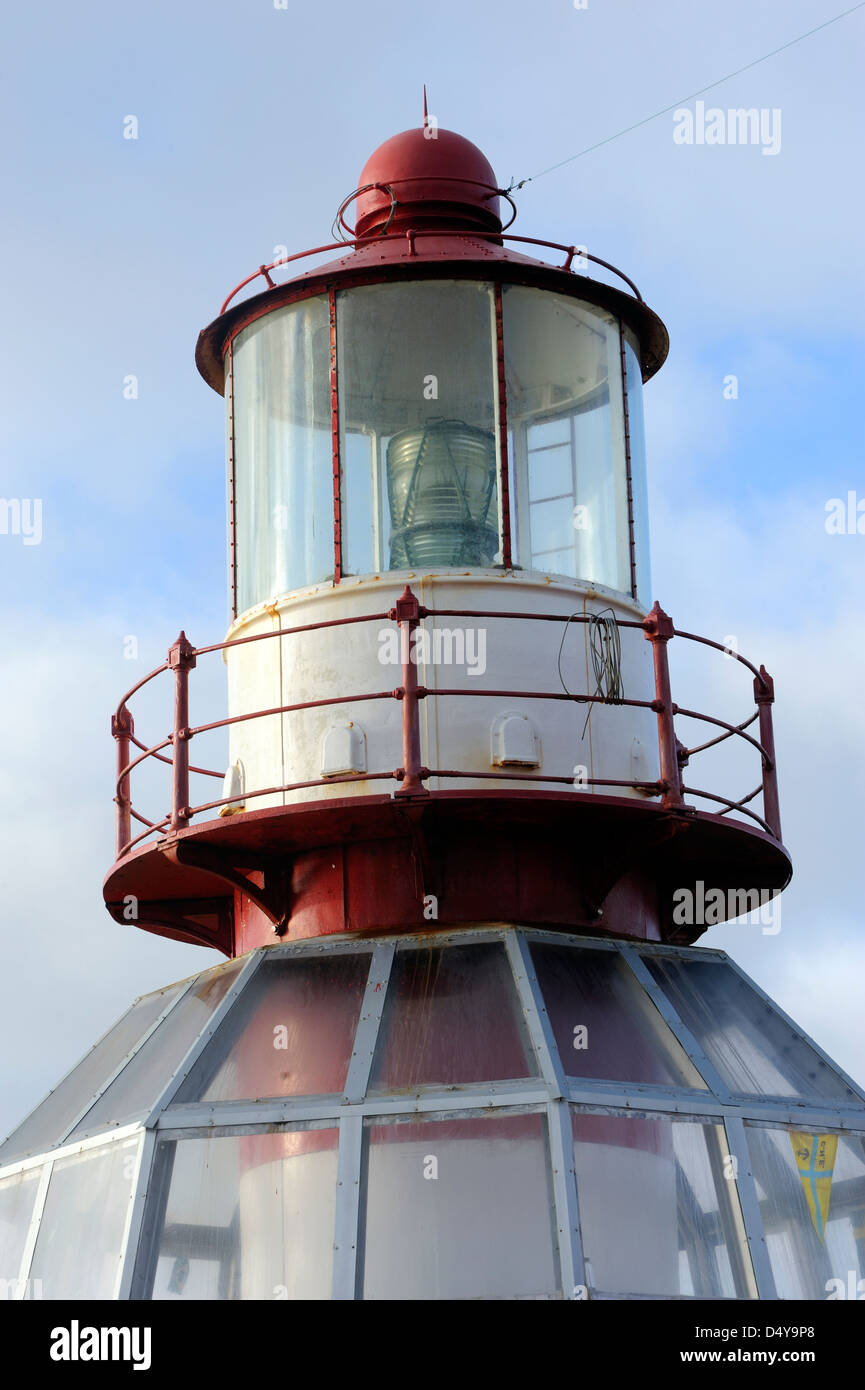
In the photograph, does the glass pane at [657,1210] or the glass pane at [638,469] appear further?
the glass pane at [638,469]

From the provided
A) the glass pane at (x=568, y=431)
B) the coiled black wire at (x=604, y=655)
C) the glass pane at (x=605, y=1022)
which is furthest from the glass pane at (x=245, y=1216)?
the glass pane at (x=568, y=431)

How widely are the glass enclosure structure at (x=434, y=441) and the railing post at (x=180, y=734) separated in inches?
53.7

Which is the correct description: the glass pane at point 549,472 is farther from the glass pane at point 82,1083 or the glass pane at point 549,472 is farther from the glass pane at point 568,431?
the glass pane at point 82,1083

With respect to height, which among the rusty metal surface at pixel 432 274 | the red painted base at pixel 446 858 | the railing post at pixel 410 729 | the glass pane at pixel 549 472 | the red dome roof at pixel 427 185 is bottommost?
the red painted base at pixel 446 858

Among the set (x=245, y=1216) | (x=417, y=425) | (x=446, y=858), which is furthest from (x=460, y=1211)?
(x=417, y=425)

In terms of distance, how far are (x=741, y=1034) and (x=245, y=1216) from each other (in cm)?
402

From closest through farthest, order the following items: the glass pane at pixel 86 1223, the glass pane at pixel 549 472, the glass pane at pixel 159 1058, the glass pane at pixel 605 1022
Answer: the glass pane at pixel 86 1223, the glass pane at pixel 605 1022, the glass pane at pixel 159 1058, the glass pane at pixel 549 472

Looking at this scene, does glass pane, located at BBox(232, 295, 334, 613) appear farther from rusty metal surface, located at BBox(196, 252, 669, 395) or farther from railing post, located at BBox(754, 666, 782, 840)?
railing post, located at BBox(754, 666, 782, 840)

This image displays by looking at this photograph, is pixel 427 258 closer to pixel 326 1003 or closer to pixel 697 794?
pixel 697 794

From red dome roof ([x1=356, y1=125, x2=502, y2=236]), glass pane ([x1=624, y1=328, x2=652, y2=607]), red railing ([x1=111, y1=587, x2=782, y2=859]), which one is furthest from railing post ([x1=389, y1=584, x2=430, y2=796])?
red dome roof ([x1=356, y1=125, x2=502, y2=236])

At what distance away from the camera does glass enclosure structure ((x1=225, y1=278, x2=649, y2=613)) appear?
667 inches

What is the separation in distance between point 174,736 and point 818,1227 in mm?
5676

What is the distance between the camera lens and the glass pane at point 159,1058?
51.1 feet
